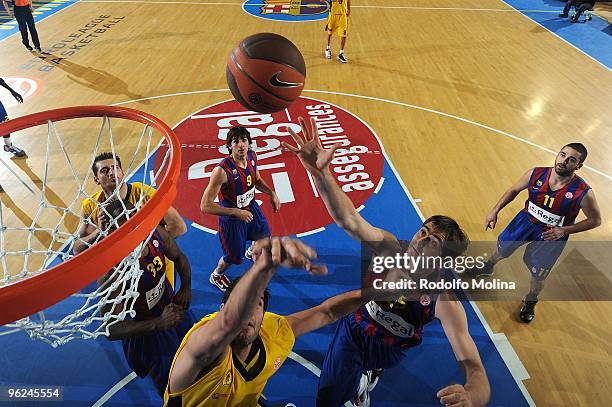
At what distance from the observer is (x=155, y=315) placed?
3.04 metres

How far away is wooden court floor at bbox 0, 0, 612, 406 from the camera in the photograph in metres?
4.14

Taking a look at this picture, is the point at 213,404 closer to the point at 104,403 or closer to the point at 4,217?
the point at 104,403

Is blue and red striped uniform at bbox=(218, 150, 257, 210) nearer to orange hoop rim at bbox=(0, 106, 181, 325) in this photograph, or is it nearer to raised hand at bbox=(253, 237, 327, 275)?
orange hoop rim at bbox=(0, 106, 181, 325)

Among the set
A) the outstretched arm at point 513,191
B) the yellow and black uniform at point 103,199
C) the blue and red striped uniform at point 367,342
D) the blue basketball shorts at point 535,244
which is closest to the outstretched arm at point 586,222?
the blue basketball shorts at point 535,244

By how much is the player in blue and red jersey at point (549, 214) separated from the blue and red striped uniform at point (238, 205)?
2.35 meters

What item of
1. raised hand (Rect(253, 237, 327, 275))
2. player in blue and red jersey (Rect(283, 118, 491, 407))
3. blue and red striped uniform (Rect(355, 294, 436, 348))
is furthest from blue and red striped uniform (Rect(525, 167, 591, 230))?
raised hand (Rect(253, 237, 327, 275))

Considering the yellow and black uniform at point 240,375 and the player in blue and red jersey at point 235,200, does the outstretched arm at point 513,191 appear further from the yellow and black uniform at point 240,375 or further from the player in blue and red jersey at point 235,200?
the yellow and black uniform at point 240,375

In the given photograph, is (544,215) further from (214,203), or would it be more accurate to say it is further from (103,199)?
(103,199)

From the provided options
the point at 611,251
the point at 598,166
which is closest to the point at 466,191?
the point at 611,251

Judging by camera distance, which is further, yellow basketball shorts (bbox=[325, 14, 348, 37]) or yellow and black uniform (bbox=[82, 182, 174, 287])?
yellow basketball shorts (bbox=[325, 14, 348, 37])

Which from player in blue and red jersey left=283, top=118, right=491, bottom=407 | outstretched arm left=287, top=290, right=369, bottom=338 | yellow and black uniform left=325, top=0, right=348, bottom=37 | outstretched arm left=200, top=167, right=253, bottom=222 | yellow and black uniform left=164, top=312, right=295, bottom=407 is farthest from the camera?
yellow and black uniform left=325, top=0, right=348, bottom=37

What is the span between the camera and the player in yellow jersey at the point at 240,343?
1.68 metres

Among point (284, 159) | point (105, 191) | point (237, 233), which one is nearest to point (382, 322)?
point (237, 233)

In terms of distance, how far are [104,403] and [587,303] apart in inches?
179
